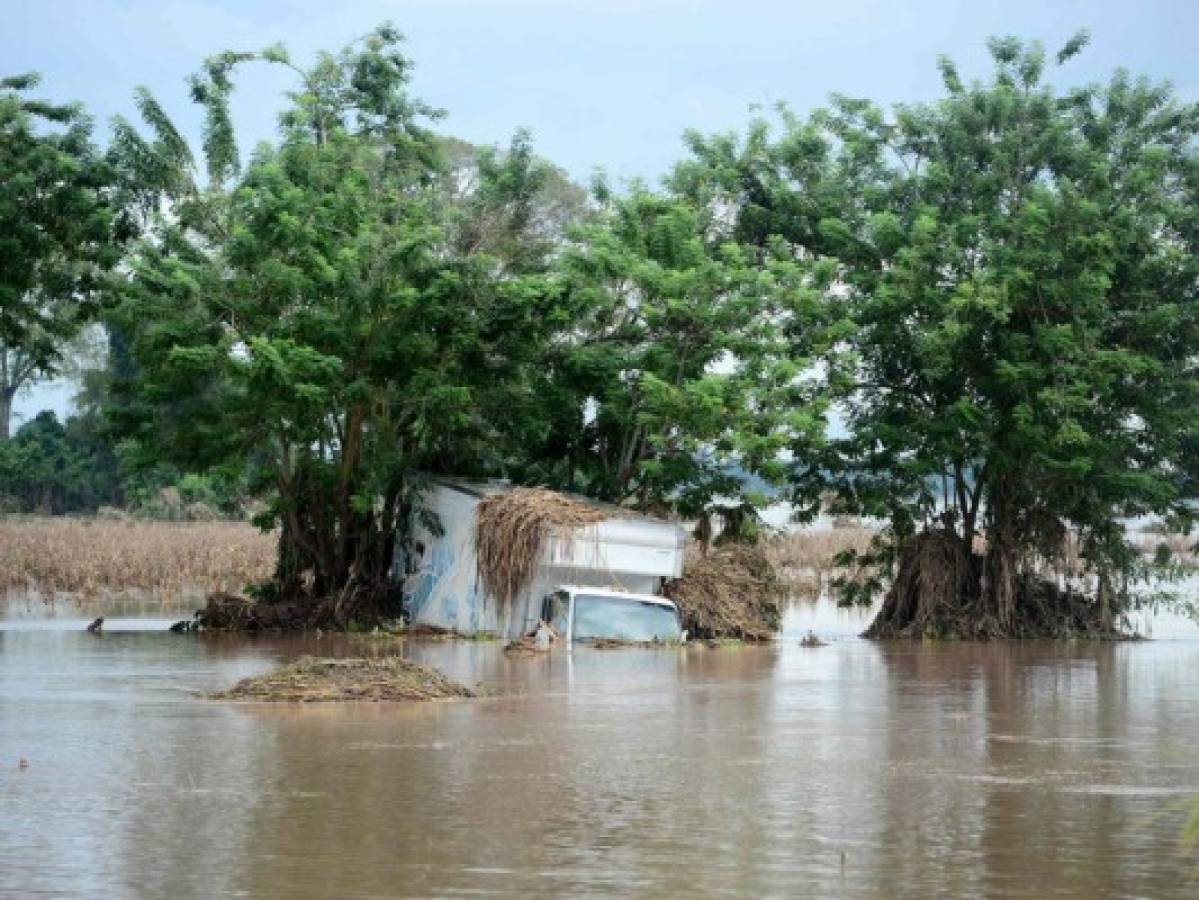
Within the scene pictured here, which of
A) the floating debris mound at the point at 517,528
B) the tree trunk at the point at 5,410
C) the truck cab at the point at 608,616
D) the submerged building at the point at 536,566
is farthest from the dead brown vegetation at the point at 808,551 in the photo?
the tree trunk at the point at 5,410

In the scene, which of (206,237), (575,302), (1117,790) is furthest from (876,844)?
(206,237)

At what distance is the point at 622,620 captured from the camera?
86.8 ft

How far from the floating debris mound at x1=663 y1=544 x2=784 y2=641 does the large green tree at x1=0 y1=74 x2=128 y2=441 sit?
10259mm

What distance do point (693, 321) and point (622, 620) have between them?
553 cm

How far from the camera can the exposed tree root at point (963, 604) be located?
30.9 meters

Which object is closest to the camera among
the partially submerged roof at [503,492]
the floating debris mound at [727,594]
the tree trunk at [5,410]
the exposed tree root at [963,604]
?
the partially submerged roof at [503,492]

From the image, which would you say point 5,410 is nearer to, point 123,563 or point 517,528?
point 123,563

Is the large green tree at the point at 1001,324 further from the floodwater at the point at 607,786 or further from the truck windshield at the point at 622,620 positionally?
the floodwater at the point at 607,786

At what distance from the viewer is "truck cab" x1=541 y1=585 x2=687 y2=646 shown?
26125mm

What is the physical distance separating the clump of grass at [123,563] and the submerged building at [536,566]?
39.1 ft

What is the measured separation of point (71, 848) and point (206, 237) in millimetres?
21180

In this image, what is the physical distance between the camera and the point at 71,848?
10.2m

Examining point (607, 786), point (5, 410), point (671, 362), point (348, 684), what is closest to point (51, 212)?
point (671, 362)

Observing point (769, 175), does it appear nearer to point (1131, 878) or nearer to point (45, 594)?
point (45, 594)
